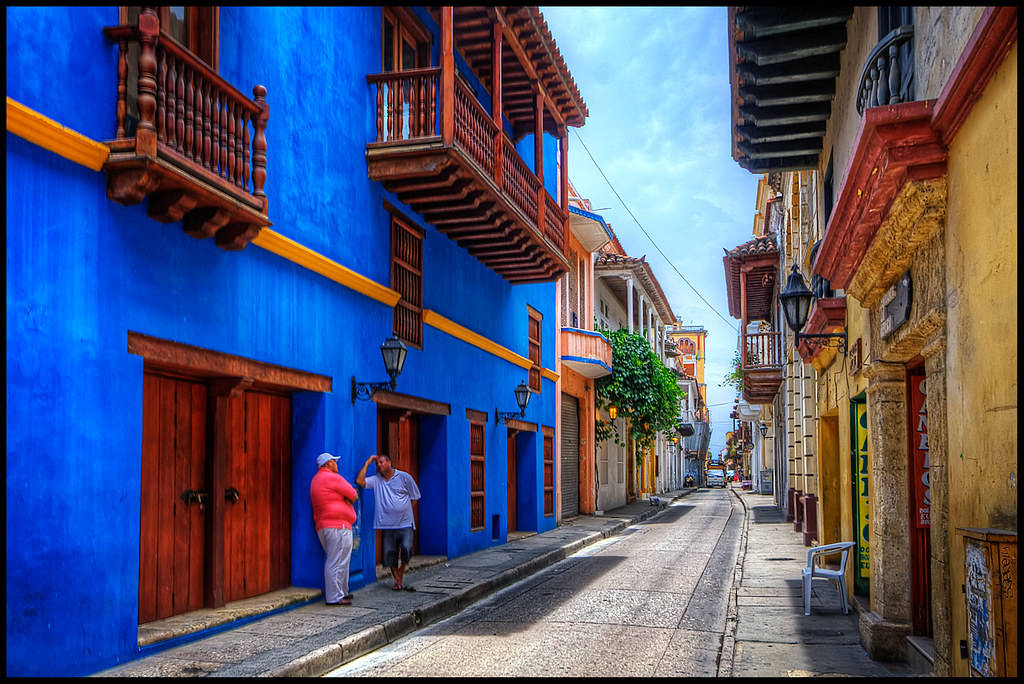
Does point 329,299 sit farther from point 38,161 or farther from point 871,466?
point 871,466

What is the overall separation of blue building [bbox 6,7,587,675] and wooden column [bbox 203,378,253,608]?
0.08ft

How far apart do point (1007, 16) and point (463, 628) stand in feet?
23.2

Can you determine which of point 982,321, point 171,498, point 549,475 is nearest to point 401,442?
point 171,498

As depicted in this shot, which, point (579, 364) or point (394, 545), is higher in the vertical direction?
point (579, 364)

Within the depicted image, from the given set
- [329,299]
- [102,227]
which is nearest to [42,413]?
[102,227]

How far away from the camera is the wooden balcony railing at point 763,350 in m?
24.4

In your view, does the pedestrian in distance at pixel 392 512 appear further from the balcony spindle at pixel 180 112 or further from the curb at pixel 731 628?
the balcony spindle at pixel 180 112

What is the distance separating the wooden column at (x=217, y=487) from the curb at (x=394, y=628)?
1485 mm

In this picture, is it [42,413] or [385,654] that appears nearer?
[42,413]

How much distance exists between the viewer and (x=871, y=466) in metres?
8.41

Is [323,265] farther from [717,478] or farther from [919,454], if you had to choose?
[717,478]

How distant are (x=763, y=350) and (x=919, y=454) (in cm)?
1762

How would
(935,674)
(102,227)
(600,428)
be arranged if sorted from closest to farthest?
(935,674) < (102,227) < (600,428)

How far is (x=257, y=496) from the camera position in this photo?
9.41 meters
